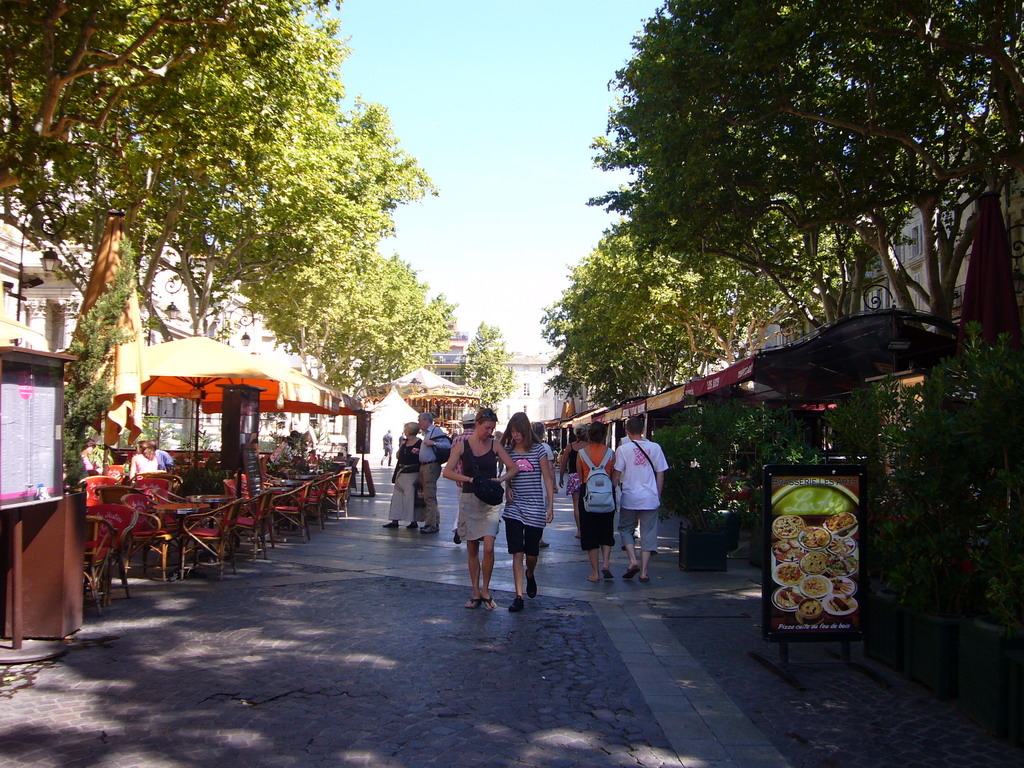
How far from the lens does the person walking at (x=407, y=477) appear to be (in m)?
13.9

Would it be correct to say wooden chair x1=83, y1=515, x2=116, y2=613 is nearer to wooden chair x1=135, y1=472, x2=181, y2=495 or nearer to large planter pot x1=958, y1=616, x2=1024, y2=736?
wooden chair x1=135, y1=472, x2=181, y2=495

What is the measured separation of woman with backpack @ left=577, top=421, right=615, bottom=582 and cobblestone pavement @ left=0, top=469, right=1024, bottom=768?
92 centimetres

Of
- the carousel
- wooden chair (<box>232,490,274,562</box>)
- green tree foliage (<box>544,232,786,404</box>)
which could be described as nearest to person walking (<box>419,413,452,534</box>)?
wooden chair (<box>232,490,274,562</box>)

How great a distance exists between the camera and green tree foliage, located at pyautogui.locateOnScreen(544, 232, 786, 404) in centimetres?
2925

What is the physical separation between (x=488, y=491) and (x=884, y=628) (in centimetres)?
333

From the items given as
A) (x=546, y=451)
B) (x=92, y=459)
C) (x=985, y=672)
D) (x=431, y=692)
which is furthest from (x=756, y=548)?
(x=92, y=459)

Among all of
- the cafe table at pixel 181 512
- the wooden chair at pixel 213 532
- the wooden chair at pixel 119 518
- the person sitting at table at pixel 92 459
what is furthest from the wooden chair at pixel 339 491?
the wooden chair at pixel 119 518

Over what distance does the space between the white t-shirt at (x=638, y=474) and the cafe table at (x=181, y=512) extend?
4.48 metres

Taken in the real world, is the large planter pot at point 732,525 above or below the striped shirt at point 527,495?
below

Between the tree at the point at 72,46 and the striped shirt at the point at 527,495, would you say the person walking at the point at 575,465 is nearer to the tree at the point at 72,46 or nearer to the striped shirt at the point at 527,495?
the striped shirt at the point at 527,495

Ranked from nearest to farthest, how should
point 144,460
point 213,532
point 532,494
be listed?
point 532,494, point 213,532, point 144,460

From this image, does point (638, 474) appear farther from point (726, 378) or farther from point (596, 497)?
point (726, 378)

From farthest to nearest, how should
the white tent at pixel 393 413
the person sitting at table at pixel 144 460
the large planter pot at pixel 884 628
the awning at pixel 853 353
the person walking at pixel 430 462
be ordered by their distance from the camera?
1. the white tent at pixel 393 413
2. the person walking at pixel 430 462
3. the person sitting at table at pixel 144 460
4. the awning at pixel 853 353
5. the large planter pot at pixel 884 628

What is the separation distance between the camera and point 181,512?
29.7 feet
